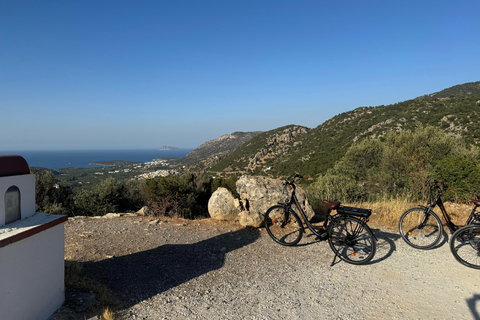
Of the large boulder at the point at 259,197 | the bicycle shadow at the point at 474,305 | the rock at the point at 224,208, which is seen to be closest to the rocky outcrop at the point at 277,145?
the rock at the point at 224,208

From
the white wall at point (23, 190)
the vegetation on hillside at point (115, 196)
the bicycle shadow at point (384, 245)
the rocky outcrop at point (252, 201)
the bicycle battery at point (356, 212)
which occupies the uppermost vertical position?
the white wall at point (23, 190)

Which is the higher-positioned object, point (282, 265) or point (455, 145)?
point (455, 145)

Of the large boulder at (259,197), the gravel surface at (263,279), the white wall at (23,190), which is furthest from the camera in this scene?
the large boulder at (259,197)

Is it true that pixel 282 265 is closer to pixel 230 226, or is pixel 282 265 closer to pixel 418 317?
pixel 418 317

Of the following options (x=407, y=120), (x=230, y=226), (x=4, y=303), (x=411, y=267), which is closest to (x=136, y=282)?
(x=4, y=303)

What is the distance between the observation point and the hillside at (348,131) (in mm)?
29969

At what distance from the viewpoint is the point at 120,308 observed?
344 cm

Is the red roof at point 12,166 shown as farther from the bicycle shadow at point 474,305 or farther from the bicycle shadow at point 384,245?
the bicycle shadow at point 474,305

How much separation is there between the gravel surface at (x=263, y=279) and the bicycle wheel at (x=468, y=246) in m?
0.20

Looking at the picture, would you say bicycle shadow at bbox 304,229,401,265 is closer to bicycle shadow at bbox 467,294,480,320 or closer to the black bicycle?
the black bicycle

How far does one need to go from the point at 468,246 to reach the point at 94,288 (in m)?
7.01

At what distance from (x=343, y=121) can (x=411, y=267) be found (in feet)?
172

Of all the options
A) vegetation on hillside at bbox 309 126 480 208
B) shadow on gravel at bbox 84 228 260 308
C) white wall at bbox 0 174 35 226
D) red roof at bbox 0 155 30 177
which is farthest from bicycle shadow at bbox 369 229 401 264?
red roof at bbox 0 155 30 177

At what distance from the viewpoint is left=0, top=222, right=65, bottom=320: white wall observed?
2.72 meters
